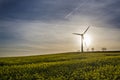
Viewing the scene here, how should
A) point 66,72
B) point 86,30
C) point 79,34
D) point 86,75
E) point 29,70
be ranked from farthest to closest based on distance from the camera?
1. point 79,34
2. point 86,30
3. point 29,70
4. point 66,72
5. point 86,75

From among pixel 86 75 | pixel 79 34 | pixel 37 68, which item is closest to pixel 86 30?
pixel 79 34

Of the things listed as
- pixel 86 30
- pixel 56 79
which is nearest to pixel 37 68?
pixel 56 79

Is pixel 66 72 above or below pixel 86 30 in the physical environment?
below

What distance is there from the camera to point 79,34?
83.8 meters

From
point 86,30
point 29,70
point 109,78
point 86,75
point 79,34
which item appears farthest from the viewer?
point 79,34

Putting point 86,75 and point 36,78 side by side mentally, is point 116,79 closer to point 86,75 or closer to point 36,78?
point 86,75

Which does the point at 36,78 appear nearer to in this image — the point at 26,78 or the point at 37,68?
the point at 26,78

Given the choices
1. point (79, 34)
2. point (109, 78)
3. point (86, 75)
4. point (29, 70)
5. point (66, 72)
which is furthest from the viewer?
point (79, 34)

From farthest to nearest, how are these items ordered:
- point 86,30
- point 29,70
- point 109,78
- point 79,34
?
point 79,34 → point 86,30 → point 29,70 → point 109,78

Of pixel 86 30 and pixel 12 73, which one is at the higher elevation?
pixel 86 30

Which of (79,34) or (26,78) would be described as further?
(79,34)

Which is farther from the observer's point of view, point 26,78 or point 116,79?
point 26,78

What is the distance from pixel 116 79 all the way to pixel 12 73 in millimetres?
12981

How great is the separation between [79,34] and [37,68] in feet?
171
